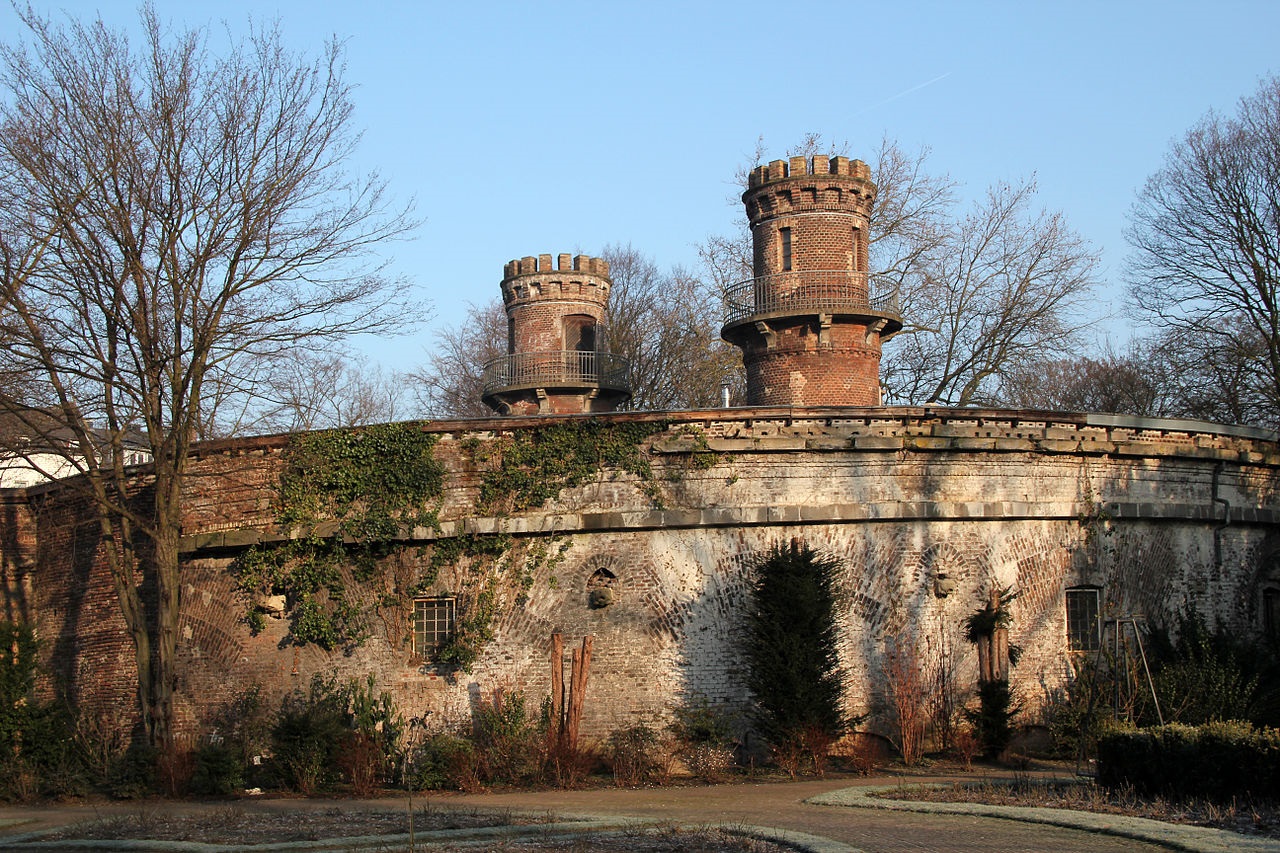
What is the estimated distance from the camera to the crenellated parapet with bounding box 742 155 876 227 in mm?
29000

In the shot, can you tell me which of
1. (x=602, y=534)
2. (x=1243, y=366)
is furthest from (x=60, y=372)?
(x=1243, y=366)

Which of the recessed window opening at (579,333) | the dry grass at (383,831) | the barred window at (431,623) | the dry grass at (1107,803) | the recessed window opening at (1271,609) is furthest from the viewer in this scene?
the recessed window opening at (579,333)

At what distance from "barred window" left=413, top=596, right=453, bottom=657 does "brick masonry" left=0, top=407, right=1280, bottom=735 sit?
0.66 ft

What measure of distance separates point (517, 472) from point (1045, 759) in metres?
7.95

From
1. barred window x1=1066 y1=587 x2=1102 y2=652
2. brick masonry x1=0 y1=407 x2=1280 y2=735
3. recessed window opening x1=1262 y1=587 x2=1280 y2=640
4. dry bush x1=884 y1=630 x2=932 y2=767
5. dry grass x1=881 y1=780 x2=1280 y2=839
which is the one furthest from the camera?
recessed window opening x1=1262 y1=587 x2=1280 y2=640

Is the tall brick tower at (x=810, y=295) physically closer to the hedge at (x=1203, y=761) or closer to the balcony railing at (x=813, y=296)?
the balcony railing at (x=813, y=296)

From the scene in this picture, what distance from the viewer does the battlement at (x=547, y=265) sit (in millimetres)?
37438

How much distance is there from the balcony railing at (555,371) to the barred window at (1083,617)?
1938 centimetres

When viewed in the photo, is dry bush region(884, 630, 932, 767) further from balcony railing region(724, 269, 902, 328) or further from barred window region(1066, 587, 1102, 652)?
balcony railing region(724, 269, 902, 328)

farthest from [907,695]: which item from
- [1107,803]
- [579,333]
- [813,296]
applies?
[579,333]

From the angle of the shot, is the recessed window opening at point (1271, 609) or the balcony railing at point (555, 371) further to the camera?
the balcony railing at point (555, 371)

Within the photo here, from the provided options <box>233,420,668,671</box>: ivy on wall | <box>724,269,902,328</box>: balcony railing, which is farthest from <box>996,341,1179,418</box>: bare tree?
<box>233,420,668,671</box>: ivy on wall

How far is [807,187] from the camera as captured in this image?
28984 millimetres

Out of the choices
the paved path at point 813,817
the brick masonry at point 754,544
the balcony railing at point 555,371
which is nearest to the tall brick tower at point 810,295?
the balcony railing at point 555,371
